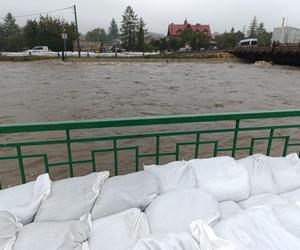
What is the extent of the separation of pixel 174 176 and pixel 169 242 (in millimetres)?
546

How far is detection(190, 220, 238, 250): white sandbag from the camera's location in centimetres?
107

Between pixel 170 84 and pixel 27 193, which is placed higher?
pixel 27 193

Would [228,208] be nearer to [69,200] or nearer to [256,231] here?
[256,231]

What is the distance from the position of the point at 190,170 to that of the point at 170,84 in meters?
11.2

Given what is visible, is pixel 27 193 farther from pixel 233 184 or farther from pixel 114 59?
pixel 114 59

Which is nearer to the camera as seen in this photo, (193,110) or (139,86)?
(193,110)

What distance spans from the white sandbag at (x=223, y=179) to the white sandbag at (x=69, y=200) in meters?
0.64

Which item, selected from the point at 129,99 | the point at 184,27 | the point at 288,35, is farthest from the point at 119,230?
the point at 184,27

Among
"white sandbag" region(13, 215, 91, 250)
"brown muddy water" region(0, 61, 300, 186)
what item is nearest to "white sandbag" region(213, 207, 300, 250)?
"white sandbag" region(13, 215, 91, 250)

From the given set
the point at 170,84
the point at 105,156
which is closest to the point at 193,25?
the point at 170,84

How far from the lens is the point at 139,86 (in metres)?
11.8

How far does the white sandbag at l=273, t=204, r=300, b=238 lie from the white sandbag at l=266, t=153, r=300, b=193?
0.32 metres

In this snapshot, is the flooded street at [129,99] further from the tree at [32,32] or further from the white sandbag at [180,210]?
the tree at [32,32]

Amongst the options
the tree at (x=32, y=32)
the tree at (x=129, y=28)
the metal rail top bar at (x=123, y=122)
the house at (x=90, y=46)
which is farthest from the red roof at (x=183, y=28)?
the metal rail top bar at (x=123, y=122)
